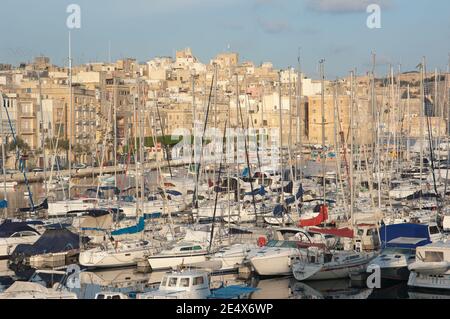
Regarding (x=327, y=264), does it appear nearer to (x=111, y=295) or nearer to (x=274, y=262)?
(x=274, y=262)

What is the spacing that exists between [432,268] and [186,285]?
431cm

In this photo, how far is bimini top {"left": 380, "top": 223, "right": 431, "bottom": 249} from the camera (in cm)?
1798

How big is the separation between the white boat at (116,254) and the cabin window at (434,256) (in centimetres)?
531

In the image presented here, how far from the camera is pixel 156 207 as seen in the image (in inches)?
Answer: 995

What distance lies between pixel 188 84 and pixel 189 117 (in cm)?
2835

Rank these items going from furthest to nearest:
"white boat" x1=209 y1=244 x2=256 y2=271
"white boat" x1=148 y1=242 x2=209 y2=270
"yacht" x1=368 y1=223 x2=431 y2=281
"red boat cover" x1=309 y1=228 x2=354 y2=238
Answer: "red boat cover" x1=309 y1=228 x2=354 y2=238 → "white boat" x1=148 y1=242 x2=209 y2=270 → "white boat" x1=209 y1=244 x2=256 y2=271 → "yacht" x1=368 y1=223 x2=431 y2=281

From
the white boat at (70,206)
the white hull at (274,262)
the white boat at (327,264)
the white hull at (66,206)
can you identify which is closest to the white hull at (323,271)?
the white boat at (327,264)

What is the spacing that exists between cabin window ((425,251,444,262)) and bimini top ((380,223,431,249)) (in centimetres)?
158

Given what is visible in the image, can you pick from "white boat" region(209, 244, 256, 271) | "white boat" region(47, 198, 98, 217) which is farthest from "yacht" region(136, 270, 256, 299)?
"white boat" region(47, 198, 98, 217)

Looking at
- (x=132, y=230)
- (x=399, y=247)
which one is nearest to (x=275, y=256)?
(x=399, y=247)

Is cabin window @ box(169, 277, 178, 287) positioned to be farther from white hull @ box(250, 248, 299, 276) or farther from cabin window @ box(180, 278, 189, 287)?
white hull @ box(250, 248, 299, 276)

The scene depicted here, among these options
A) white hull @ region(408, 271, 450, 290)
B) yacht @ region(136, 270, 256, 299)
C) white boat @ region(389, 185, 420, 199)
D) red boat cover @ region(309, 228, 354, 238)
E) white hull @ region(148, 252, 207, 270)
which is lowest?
white hull @ region(408, 271, 450, 290)

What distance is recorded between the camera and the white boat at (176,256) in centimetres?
1814
